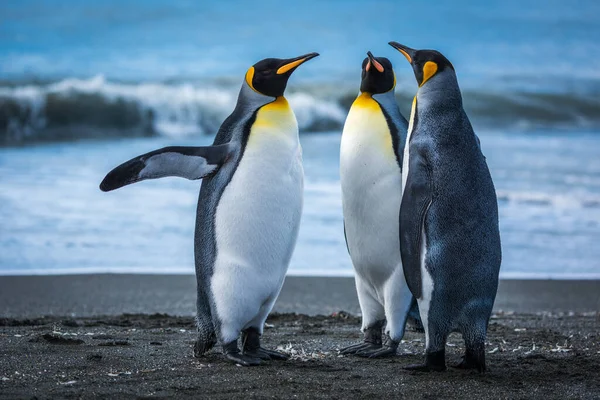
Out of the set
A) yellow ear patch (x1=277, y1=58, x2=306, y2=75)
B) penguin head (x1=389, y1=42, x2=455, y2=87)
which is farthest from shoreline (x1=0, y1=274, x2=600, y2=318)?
penguin head (x1=389, y1=42, x2=455, y2=87)

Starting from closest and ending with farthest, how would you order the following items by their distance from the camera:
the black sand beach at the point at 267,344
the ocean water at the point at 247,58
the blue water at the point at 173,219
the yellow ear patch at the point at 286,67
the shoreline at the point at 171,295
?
the black sand beach at the point at 267,344 < the yellow ear patch at the point at 286,67 < the shoreline at the point at 171,295 < the blue water at the point at 173,219 < the ocean water at the point at 247,58

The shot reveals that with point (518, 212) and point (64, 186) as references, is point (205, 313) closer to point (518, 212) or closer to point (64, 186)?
point (518, 212)

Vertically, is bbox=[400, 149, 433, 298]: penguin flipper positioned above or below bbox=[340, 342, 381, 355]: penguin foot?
above

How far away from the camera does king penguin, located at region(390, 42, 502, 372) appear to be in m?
3.51

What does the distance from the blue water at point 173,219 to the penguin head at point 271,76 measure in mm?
2770

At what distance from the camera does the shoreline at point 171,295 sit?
541 cm

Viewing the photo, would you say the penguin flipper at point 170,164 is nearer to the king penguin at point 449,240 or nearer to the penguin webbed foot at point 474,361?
the king penguin at point 449,240

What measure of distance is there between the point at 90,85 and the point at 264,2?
13.9 meters

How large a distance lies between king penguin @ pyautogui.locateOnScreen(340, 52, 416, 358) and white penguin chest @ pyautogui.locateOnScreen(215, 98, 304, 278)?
308 mm

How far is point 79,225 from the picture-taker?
7.80 metres

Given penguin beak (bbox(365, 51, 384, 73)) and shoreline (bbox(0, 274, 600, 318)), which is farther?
shoreline (bbox(0, 274, 600, 318))

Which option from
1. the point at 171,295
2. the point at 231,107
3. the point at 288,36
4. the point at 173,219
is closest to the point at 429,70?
the point at 171,295

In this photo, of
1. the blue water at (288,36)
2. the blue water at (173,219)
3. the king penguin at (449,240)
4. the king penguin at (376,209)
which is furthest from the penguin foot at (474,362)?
the blue water at (288,36)

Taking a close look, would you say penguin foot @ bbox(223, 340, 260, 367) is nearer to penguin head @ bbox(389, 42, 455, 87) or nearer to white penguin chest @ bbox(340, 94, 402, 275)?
white penguin chest @ bbox(340, 94, 402, 275)
